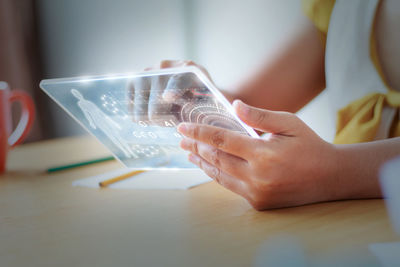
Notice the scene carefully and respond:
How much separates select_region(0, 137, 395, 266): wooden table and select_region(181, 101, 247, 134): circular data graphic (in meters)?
0.10

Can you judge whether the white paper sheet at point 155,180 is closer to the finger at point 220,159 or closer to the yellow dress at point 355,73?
the finger at point 220,159

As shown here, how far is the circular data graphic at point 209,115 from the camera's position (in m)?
0.42

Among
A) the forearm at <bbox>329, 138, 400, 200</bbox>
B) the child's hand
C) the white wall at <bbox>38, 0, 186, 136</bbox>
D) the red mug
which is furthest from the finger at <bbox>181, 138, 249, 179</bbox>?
the white wall at <bbox>38, 0, 186, 136</bbox>

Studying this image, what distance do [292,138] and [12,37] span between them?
6.00 feet

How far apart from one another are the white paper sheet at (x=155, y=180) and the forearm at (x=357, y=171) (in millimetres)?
217

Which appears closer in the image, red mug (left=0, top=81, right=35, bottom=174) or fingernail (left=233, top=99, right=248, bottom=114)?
fingernail (left=233, top=99, right=248, bottom=114)

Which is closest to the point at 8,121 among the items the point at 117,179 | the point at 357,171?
the point at 117,179

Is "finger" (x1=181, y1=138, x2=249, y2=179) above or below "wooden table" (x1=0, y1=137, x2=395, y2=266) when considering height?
above

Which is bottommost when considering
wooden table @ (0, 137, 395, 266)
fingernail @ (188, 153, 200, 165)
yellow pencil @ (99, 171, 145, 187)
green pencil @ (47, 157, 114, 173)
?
green pencil @ (47, 157, 114, 173)

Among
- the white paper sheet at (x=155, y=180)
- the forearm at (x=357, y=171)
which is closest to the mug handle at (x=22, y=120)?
the white paper sheet at (x=155, y=180)

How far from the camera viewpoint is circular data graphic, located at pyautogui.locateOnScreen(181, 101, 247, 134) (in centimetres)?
42

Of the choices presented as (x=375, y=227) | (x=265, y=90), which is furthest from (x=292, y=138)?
(x=265, y=90)

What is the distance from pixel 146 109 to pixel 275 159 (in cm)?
19

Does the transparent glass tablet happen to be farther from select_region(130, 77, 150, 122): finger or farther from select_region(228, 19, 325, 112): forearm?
select_region(228, 19, 325, 112): forearm
